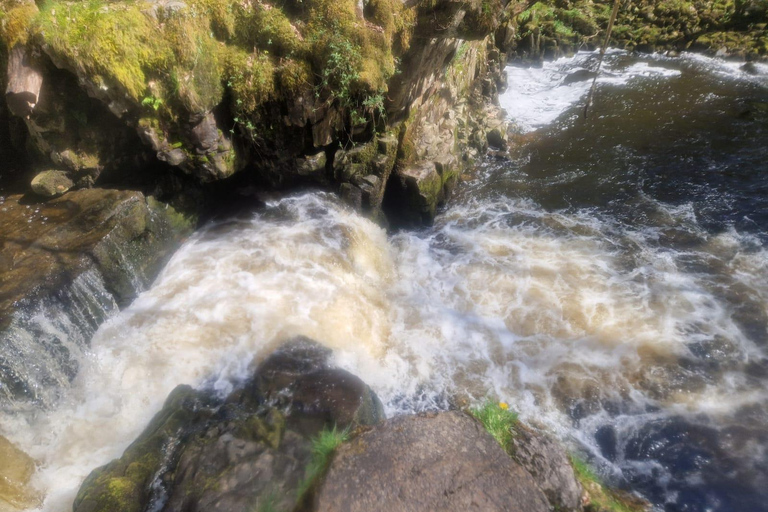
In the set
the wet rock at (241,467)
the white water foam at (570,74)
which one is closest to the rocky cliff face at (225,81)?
the wet rock at (241,467)

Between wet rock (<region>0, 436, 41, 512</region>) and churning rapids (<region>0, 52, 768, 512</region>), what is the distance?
0.42 feet

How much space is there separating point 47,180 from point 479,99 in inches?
394

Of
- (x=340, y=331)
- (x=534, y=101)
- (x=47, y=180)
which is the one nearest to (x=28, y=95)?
(x=47, y=180)

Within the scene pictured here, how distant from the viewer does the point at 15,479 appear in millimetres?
4398

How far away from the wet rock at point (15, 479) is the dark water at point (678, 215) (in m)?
6.04

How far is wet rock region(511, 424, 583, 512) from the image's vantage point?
2871 millimetres

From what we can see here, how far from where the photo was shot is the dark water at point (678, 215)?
471 centimetres

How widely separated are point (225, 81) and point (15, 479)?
5.49 metres

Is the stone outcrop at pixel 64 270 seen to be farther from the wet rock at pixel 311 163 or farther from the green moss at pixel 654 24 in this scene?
the green moss at pixel 654 24

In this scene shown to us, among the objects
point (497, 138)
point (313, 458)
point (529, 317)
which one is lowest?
point (529, 317)

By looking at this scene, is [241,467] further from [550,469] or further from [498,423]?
[550,469]

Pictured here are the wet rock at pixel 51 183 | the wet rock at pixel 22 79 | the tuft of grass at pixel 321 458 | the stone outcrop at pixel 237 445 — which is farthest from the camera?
the wet rock at pixel 51 183

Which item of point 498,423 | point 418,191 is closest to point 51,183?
point 418,191

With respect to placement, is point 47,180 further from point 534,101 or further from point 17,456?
point 534,101
